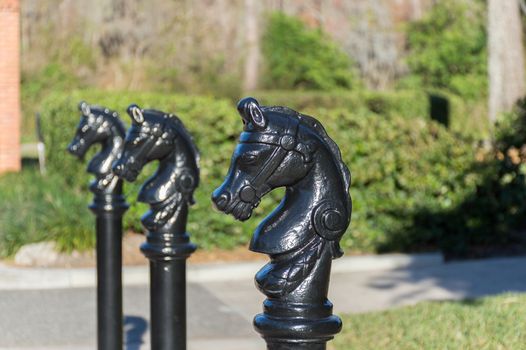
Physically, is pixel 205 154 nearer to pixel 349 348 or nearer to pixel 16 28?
pixel 349 348

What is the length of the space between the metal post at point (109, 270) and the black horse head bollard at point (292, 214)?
8.35 feet

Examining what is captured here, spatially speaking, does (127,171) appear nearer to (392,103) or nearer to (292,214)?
(292,214)

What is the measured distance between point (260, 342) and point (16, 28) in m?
10.3

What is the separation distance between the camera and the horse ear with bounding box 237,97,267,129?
10.1ft

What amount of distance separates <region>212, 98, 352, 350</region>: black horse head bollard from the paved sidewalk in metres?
3.96

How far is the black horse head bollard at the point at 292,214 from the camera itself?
10.2 feet

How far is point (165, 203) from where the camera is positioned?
484cm

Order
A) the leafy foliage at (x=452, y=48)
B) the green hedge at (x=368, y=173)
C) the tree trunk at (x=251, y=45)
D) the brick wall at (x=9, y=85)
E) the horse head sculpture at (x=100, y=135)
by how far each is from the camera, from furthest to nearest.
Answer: the tree trunk at (x=251, y=45)
the leafy foliage at (x=452, y=48)
the brick wall at (x=9, y=85)
the green hedge at (x=368, y=173)
the horse head sculpture at (x=100, y=135)

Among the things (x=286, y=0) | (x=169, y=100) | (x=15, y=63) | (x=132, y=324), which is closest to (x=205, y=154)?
(x=169, y=100)

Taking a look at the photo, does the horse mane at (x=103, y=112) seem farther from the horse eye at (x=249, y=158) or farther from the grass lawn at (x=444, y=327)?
the horse eye at (x=249, y=158)

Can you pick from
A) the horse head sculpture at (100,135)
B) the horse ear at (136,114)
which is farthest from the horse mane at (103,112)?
the horse ear at (136,114)

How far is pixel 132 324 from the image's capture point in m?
7.84

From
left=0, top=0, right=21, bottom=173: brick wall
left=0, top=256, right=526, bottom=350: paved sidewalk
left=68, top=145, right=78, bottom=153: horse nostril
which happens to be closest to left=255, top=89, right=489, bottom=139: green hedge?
left=0, top=0, right=21, bottom=173: brick wall

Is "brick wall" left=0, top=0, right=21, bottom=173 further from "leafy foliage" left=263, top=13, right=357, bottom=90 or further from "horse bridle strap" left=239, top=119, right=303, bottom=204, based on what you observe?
"leafy foliage" left=263, top=13, right=357, bottom=90
